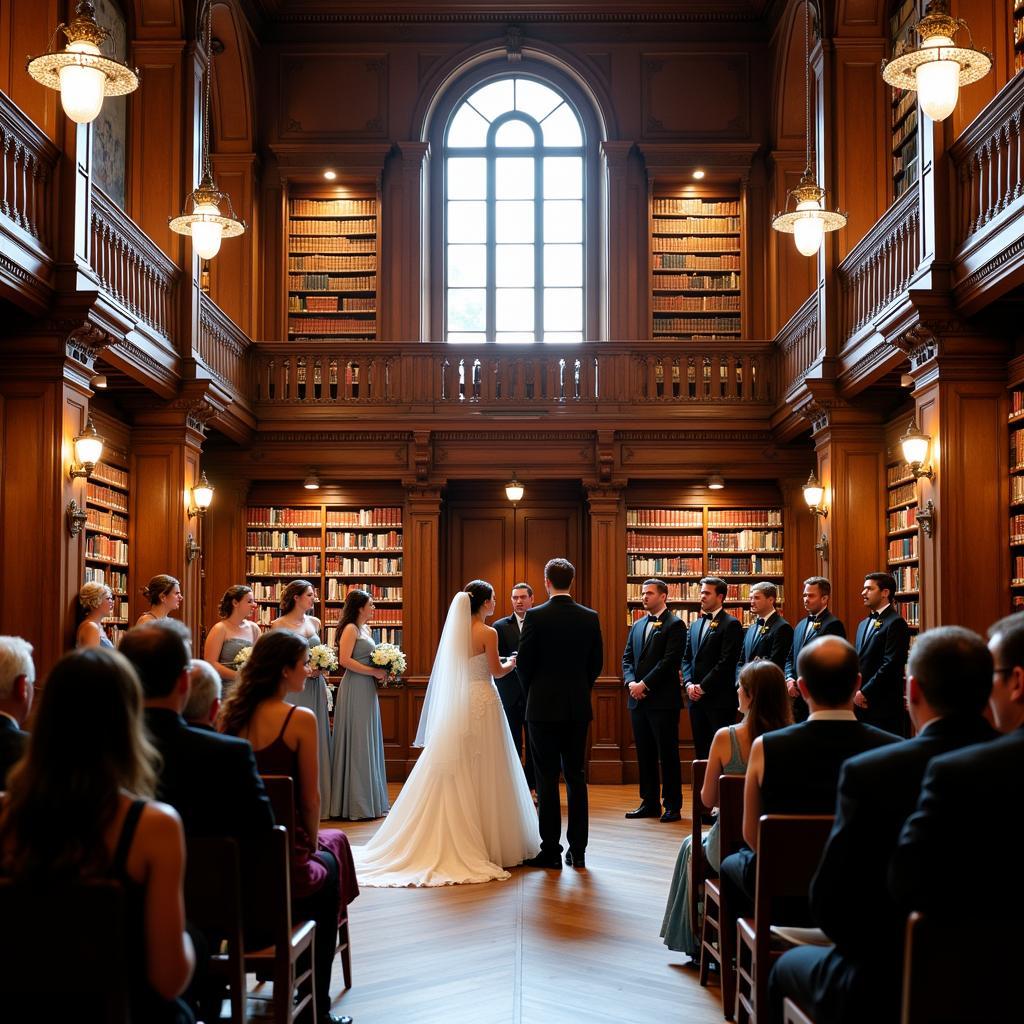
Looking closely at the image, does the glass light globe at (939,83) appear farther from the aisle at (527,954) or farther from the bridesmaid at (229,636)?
the bridesmaid at (229,636)

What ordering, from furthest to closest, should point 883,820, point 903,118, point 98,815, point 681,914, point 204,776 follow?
point 903,118 → point 681,914 → point 204,776 → point 883,820 → point 98,815

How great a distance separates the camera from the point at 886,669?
741cm

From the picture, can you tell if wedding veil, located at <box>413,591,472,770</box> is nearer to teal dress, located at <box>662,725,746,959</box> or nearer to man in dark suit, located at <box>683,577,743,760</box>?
teal dress, located at <box>662,725,746,959</box>

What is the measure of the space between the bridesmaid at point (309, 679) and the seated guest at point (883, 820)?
19.8 ft

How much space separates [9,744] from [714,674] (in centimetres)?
652

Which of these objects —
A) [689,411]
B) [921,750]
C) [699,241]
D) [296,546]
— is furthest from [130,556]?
[921,750]

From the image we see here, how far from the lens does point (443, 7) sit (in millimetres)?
→ 12586

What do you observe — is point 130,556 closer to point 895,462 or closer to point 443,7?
point 895,462

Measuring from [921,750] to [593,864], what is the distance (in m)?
4.91

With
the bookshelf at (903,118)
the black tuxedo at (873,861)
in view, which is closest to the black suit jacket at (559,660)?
the black tuxedo at (873,861)

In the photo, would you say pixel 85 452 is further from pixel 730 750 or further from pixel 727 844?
pixel 727 844

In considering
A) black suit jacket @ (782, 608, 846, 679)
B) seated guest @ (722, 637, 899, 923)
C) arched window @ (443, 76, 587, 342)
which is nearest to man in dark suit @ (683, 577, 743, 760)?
black suit jacket @ (782, 608, 846, 679)

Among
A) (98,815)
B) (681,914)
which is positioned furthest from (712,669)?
(98,815)

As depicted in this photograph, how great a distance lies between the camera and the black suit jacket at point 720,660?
8.90 m
